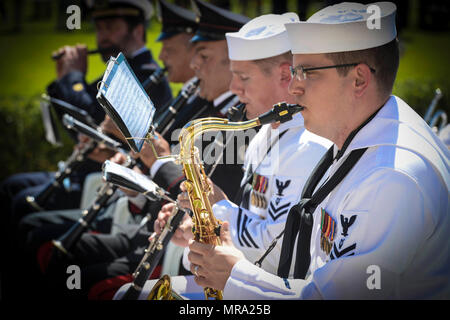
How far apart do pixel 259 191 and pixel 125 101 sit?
1204 mm

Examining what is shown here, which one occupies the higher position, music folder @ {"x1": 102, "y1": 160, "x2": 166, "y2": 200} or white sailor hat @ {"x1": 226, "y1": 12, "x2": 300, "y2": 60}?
white sailor hat @ {"x1": 226, "y1": 12, "x2": 300, "y2": 60}

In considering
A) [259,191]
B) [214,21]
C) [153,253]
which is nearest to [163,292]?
[153,253]

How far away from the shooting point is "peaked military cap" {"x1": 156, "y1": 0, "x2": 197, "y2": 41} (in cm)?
423

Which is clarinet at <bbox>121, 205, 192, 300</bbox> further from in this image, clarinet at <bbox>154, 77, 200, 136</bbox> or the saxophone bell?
clarinet at <bbox>154, 77, 200, 136</bbox>

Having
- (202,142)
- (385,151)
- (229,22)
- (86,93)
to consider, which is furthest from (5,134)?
(385,151)

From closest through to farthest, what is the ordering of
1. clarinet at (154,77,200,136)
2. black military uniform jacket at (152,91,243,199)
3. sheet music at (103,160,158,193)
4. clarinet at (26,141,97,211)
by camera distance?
sheet music at (103,160,158,193)
black military uniform jacket at (152,91,243,199)
clarinet at (154,77,200,136)
clarinet at (26,141,97,211)

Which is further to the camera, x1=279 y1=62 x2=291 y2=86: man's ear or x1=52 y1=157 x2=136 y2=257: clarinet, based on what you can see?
x1=52 y1=157 x2=136 y2=257: clarinet

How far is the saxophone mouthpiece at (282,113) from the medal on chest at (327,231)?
41 centimetres

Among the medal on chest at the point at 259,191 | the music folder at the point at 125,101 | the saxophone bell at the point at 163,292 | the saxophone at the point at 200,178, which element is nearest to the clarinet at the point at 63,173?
the medal on chest at the point at 259,191

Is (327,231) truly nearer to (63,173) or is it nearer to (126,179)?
(126,179)

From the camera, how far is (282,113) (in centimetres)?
206

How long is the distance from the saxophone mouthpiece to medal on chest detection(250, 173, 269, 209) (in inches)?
30.4

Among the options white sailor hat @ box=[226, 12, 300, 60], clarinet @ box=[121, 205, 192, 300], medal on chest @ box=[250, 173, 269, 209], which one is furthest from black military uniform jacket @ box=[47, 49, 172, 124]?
clarinet @ box=[121, 205, 192, 300]

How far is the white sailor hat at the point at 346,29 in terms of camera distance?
1888mm
